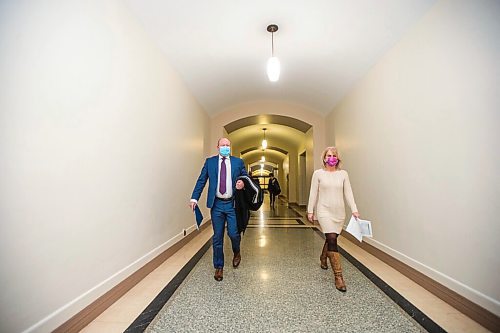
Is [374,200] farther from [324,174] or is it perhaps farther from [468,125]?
[468,125]

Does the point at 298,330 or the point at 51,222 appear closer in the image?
the point at 51,222

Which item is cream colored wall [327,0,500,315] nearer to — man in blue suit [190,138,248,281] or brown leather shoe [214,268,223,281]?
man in blue suit [190,138,248,281]

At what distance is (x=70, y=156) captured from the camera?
1.88 metres

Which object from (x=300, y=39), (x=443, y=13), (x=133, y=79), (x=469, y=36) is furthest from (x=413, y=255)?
(x=133, y=79)

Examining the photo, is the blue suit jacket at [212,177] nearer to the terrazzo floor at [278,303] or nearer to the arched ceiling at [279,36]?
the terrazzo floor at [278,303]

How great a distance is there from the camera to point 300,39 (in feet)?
12.1

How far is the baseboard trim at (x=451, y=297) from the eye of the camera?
1859 mm

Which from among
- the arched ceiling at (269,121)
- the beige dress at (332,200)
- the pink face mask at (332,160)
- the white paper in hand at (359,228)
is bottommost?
the white paper in hand at (359,228)

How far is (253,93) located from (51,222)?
17.2 ft

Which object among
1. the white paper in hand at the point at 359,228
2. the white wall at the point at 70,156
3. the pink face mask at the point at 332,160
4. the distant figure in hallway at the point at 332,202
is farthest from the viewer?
the pink face mask at the point at 332,160

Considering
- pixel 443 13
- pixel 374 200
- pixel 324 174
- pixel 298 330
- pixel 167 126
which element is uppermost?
pixel 443 13

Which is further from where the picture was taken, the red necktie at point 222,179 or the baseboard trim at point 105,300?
the red necktie at point 222,179

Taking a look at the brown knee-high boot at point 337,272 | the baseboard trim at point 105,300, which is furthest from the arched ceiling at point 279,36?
the baseboard trim at point 105,300

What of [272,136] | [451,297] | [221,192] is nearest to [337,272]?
[451,297]
